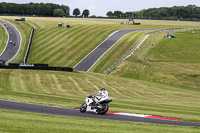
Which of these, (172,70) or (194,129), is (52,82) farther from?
(194,129)

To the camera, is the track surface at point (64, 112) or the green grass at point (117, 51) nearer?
the track surface at point (64, 112)

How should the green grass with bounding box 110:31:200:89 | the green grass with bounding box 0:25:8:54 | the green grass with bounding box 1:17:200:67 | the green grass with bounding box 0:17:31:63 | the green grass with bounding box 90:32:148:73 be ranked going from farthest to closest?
the green grass with bounding box 0:25:8:54 < the green grass with bounding box 0:17:31:63 < the green grass with bounding box 1:17:200:67 < the green grass with bounding box 90:32:148:73 < the green grass with bounding box 110:31:200:89

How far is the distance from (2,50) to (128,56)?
36.2 metres

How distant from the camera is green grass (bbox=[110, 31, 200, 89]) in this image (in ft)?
213

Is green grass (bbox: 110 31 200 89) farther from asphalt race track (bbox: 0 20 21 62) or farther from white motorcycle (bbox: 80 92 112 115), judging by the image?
white motorcycle (bbox: 80 92 112 115)

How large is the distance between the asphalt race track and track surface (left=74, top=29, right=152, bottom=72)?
1973 cm

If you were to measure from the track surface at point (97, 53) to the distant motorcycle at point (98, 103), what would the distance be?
50109 millimetres

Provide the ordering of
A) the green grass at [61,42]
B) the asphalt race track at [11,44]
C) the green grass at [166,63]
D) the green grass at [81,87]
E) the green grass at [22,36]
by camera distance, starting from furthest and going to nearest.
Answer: the asphalt race track at [11,44] → the green grass at [22,36] → the green grass at [61,42] → the green grass at [166,63] → the green grass at [81,87]

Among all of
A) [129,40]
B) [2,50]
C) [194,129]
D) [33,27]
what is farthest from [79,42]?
[194,129]

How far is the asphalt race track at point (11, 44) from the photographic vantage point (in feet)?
302

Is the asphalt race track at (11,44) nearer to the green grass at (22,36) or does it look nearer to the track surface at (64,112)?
the green grass at (22,36)

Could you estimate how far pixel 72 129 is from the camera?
Answer: 58.5 ft

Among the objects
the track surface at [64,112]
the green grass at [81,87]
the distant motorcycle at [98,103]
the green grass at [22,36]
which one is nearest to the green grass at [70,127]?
the track surface at [64,112]

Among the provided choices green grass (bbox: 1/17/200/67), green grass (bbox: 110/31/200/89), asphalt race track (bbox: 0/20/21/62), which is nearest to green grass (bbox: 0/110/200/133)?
green grass (bbox: 110/31/200/89)
